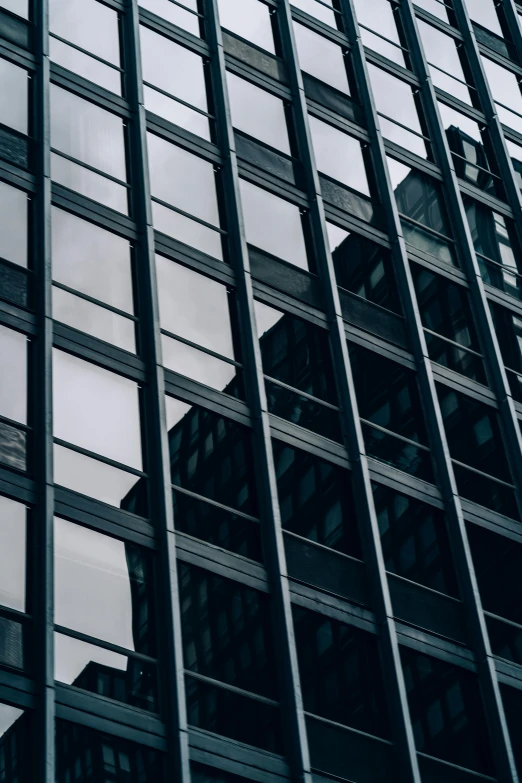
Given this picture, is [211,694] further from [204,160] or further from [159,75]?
[159,75]

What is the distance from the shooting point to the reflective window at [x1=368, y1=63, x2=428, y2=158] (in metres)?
33.5

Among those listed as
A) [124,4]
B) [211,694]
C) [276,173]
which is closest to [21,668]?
[211,694]

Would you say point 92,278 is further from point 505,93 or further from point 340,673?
point 505,93

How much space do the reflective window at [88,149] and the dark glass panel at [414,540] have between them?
304 inches

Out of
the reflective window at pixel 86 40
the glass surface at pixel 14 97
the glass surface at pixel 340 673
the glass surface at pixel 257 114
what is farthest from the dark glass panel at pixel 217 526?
the glass surface at pixel 257 114

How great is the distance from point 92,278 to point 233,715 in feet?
27.8

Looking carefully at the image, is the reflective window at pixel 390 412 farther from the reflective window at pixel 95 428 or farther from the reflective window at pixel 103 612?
the reflective window at pixel 103 612

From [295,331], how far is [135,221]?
3.84m

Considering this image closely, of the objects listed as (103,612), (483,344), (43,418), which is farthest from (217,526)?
(483,344)

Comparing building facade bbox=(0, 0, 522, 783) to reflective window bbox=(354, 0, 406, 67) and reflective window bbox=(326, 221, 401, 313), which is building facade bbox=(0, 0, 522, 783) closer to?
reflective window bbox=(326, 221, 401, 313)

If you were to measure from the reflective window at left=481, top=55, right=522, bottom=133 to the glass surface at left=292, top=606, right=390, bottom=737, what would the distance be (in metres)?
18.0

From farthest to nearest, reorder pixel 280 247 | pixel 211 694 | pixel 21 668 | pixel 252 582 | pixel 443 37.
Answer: pixel 443 37 → pixel 280 247 → pixel 252 582 → pixel 211 694 → pixel 21 668

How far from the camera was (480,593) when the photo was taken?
26.0 meters

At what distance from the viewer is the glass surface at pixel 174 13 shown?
31.0 m
